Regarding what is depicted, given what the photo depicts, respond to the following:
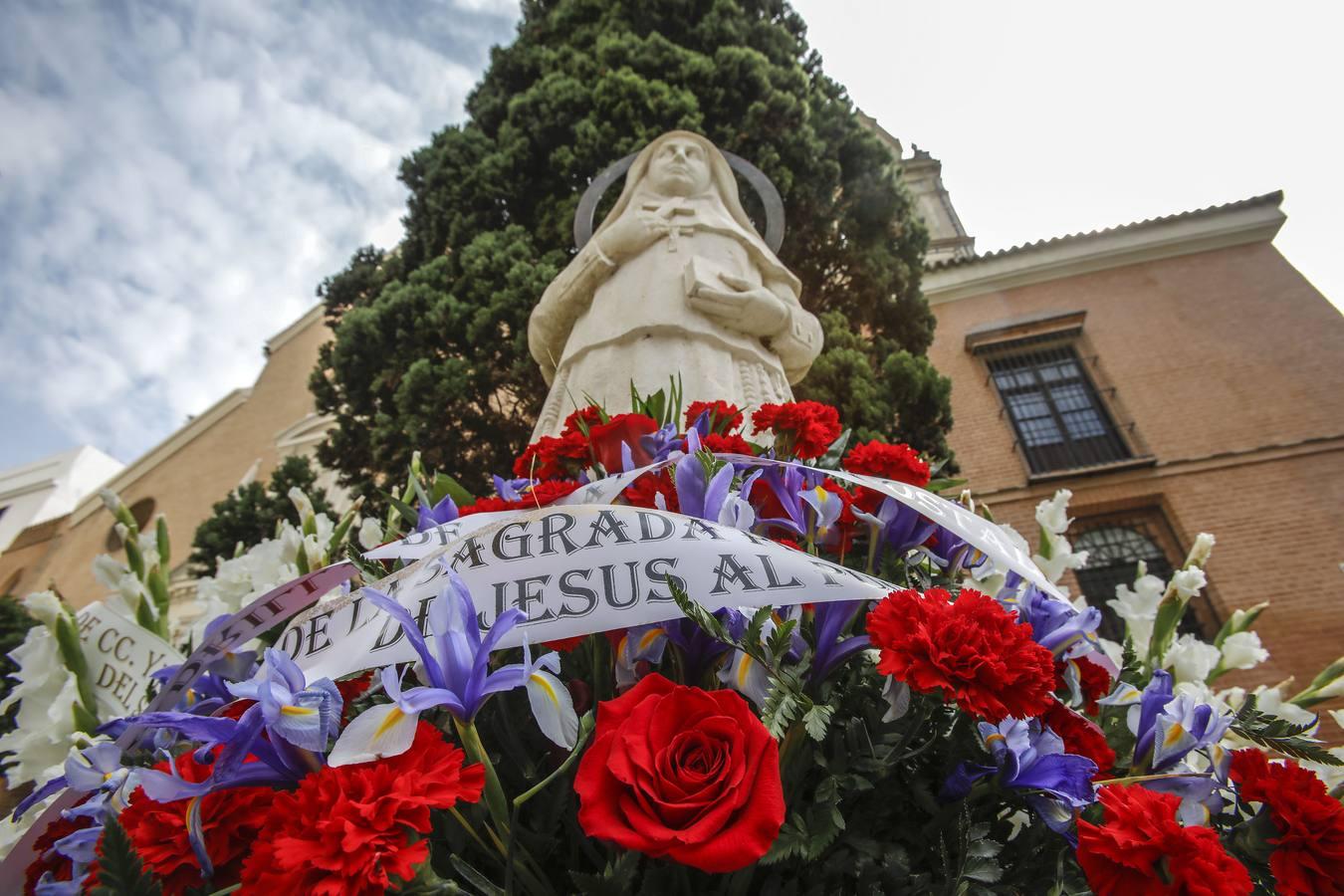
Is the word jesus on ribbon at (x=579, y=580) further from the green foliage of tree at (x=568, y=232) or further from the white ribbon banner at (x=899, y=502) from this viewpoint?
the green foliage of tree at (x=568, y=232)

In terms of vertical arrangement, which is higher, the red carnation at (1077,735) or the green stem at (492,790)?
the red carnation at (1077,735)

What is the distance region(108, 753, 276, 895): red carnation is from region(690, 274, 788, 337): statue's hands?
7.39 ft

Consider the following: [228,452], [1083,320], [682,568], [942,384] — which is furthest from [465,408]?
[228,452]

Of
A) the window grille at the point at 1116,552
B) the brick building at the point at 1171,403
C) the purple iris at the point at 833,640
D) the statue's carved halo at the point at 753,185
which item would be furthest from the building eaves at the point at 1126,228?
the purple iris at the point at 833,640

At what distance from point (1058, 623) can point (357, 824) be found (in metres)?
0.94

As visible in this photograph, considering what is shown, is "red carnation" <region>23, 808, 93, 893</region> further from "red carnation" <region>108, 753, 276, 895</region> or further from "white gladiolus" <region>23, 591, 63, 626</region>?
"white gladiolus" <region>23, 591, 63, 626</region>

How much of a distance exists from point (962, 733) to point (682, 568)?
16.4 inches

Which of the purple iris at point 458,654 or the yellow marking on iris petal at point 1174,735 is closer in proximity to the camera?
the purple iris at point 458,654

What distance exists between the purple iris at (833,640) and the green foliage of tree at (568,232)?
14.8 feet

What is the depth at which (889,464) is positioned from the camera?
1.39m

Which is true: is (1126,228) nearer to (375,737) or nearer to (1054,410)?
(1054,410)

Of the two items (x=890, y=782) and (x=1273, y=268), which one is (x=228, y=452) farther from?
(x=1273, y=268)

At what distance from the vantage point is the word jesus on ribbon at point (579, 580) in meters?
0.77

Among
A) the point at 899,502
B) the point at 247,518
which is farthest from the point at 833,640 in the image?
the point at 247,518
